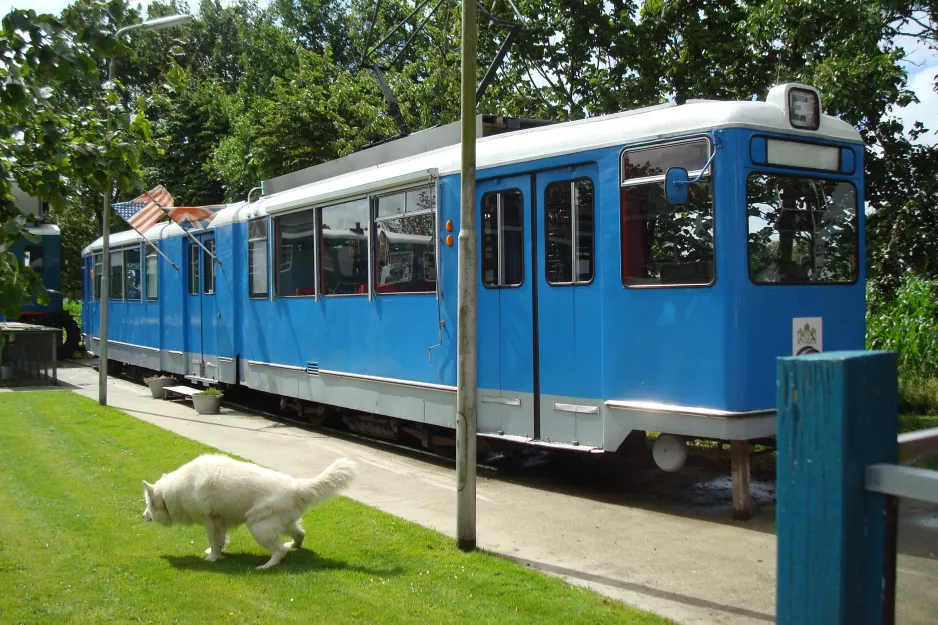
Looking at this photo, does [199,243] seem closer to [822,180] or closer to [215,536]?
[215,536]

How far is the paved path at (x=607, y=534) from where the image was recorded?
5.82 meters

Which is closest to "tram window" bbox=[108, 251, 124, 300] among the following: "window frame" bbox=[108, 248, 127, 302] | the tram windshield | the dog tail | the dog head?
"window frame" bbox=[108, 248, 127, 302]

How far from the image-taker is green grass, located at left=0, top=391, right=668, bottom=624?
5305 millimetres

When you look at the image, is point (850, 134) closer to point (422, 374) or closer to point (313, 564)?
point (422, 374)

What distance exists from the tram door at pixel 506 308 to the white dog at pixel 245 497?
2.98 meters

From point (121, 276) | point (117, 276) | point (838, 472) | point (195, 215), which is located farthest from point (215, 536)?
point (117, 276)

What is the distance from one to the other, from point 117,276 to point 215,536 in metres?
18.0

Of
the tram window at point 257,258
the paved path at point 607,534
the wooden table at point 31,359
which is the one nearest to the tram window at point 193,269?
the tram window at point 257,258

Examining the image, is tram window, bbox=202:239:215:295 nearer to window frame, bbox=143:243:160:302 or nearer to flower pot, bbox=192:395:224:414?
flower pot, bbox=192:395:224:414

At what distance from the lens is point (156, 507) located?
6477mm

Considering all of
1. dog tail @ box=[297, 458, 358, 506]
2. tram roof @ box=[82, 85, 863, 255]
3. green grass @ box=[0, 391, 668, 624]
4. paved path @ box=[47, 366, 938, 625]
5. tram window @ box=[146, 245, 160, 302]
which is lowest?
paved path @ box=[47, 366, 938, 625]

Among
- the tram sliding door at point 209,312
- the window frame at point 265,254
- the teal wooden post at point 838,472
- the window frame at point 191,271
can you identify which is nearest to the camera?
the teal wooden post at point 838,472

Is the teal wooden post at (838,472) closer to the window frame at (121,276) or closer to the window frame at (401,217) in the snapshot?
the window frame at (401,217)

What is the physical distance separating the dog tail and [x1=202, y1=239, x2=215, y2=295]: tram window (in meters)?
10.6
